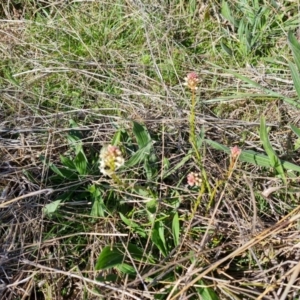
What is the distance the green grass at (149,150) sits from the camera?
4.69 ft

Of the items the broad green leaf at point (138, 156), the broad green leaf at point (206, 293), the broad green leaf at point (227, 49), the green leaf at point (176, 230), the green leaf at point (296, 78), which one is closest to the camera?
the broad green leaf at point (206, 293)

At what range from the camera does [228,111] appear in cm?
189

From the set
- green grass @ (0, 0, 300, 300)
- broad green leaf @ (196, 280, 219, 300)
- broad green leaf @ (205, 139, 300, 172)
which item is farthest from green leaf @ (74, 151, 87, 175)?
broad green leaf @ (196, 280, 219, 300)

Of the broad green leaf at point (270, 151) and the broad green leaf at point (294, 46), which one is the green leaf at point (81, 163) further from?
the broad green leaf at point (294, 46)

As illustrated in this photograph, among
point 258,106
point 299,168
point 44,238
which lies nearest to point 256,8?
point 258,106

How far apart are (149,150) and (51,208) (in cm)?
32

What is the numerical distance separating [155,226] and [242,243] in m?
0.23

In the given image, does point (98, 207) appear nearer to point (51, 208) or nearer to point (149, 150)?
point (51, 208)

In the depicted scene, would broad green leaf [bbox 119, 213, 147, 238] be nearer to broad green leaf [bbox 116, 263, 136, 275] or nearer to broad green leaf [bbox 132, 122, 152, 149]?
broad green leaf [bbox 116, 263, 136, 275]

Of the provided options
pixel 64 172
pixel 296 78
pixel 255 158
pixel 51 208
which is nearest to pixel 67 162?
pixel 64 172

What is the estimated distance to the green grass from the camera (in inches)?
56.3

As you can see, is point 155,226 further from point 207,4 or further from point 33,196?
point 207,4

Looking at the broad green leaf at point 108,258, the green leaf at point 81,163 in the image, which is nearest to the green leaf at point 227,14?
the green leaf at point 81,163

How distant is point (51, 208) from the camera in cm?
151
